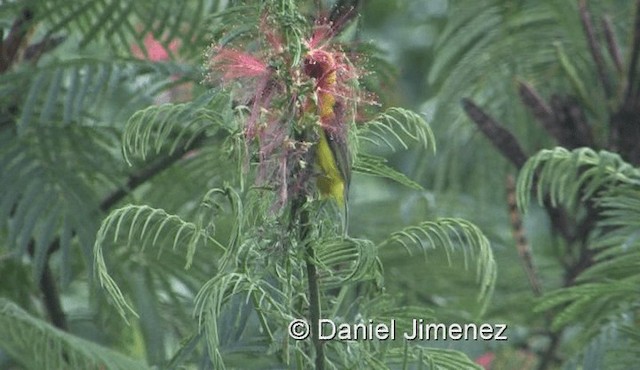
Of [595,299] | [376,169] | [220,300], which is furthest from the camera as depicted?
[595,299]

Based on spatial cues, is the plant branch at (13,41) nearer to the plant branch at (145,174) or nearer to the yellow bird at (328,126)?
the plant branch at (145,174)

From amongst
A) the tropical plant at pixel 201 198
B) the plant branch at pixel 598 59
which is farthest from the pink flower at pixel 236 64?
the plant branch at pixel 598 59

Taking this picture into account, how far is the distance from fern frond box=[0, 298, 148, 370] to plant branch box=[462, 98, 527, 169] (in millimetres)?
502

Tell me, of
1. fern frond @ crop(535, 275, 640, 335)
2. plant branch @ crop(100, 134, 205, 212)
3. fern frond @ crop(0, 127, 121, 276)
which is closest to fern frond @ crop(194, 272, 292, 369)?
fern frond @ crop(535, 275, 640, 335)

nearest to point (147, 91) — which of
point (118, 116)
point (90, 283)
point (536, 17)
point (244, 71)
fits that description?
point (118, 116)

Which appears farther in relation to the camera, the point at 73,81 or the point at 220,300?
the point at 73,81

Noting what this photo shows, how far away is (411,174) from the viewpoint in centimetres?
241

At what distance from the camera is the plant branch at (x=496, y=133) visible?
1765 mm

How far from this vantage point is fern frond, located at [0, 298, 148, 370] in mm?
1484

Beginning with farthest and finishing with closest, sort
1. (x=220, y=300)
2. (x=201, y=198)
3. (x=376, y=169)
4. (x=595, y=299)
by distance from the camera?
(x=201, y=198), (x=595, y=299), (x=376, y=169), (x=220, y=300)

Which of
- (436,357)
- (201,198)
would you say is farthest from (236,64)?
(201,198)

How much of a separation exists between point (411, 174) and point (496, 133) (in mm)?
634

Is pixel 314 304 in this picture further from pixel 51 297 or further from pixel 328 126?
pixel 51 297

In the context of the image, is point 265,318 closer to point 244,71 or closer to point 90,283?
point 244,71
